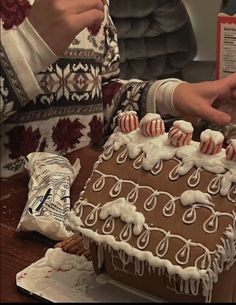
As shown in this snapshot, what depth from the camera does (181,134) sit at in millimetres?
577

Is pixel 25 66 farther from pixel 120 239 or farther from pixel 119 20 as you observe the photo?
pixel 119 20

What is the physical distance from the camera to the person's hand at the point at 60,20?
82cm

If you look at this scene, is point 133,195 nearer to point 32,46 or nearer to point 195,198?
point 195,198

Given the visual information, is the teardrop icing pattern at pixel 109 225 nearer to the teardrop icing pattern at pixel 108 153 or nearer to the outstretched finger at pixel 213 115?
the teardrop icing pattern at pixel 108 153

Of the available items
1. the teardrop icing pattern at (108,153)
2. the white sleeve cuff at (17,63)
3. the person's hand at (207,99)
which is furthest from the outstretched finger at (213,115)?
the teardrop icing pattern at (108,153)

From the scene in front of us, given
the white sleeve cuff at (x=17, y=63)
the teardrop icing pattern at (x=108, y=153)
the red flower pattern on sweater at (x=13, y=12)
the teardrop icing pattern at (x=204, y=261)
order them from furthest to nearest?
1. the red flower pattern on sweater at (x=13, y=12)
2. the white sleeve cuff at (x=17, y=63)
3. the teardrop icing pattern at (x=108, y=153)
4. the teardrop icing pattern at (x=204, y=261)

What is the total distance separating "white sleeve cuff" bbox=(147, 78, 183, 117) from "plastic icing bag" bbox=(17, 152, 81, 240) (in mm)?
284

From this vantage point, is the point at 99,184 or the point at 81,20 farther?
the point at 81,20

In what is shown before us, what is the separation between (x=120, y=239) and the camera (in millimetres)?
549

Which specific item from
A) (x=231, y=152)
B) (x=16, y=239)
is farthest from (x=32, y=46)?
(x=231, y=152)

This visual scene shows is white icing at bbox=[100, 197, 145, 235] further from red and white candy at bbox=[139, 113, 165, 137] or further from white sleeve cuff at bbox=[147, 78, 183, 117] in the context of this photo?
white sleeve cuff at bbox=[147, 78, 183, 117]

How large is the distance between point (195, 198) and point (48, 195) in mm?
246

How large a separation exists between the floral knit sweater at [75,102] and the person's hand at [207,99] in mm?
62

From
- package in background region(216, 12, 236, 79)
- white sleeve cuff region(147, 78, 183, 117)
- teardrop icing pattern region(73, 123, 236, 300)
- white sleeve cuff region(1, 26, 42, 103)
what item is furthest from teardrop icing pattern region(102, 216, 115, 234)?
package in background region(216, 12, 236, 79)
